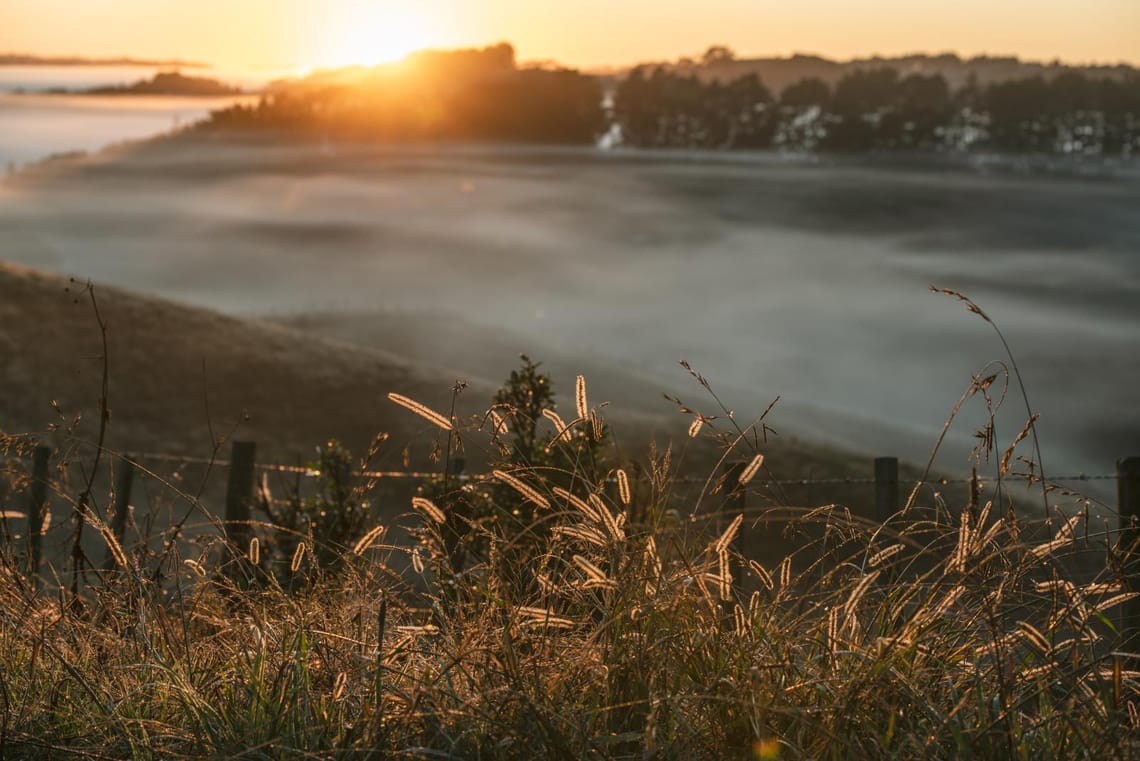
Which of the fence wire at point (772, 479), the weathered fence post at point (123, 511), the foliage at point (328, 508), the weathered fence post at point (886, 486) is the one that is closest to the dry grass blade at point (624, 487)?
the fence wire at point (772, 479)

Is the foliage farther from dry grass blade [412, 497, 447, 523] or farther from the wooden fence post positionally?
dry grass blade [412, 497, 447, 523]

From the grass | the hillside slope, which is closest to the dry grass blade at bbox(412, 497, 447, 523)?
the grass

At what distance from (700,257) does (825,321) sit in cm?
5080

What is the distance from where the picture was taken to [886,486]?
741 centimetres

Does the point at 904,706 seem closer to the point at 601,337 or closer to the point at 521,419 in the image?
the point at 521,419

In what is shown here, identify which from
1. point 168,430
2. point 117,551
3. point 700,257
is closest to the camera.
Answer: point 117,551

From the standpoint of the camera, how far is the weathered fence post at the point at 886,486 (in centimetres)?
737

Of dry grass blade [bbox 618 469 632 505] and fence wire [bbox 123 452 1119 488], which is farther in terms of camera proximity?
fence wire [bbox 123 452 1119 488]

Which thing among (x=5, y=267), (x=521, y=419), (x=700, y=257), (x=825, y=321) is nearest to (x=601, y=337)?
(x=825, y=321)

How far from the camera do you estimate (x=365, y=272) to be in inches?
6693

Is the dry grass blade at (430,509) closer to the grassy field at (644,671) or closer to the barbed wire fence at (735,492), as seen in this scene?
the grassy field at (644,671)

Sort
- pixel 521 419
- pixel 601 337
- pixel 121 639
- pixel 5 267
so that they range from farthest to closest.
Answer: pixel 601 337 → pixel 5 267 → pixel 521 419 → pixel 121 639

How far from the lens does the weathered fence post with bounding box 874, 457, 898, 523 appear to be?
737 centimetres

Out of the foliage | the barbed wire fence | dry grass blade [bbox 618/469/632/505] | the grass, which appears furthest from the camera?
the foliage
